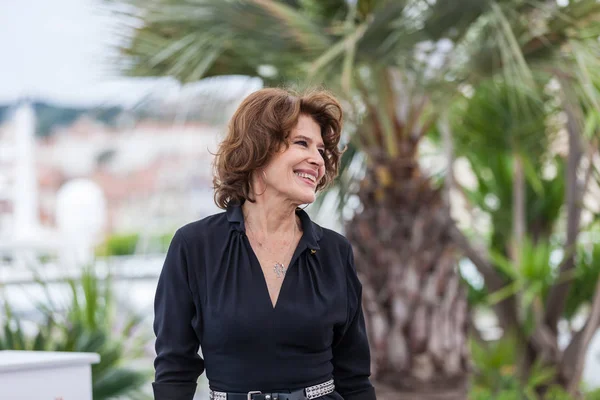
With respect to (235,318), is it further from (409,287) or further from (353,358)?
(409,287)

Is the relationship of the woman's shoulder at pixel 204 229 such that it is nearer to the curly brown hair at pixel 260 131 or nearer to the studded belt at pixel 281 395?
the curly brown hair at pixel 260 131

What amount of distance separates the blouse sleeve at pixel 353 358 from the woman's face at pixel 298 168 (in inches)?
10.5

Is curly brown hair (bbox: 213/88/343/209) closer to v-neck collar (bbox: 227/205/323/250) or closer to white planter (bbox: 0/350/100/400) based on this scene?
v-neck collar (bbox: 227/205/323/250)

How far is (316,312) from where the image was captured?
75.6 inches

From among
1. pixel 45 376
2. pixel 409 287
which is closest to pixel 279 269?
pixel 45 376

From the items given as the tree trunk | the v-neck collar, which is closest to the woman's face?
the v-neck collar

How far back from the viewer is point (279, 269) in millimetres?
1989

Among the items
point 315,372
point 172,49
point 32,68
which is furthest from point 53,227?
point 315,372

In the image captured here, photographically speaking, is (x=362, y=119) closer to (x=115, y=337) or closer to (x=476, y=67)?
(x=476, y=67)

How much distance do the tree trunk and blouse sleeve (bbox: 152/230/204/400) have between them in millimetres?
2702

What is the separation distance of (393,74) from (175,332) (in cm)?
287

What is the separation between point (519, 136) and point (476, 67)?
1.81 metres

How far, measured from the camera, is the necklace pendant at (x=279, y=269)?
1.98 metres

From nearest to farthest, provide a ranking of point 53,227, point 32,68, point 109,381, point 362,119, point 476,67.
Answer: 1. point 109,381
2. point 476,67
3. point 362,119
4. point 53,227
5. point 32,68
